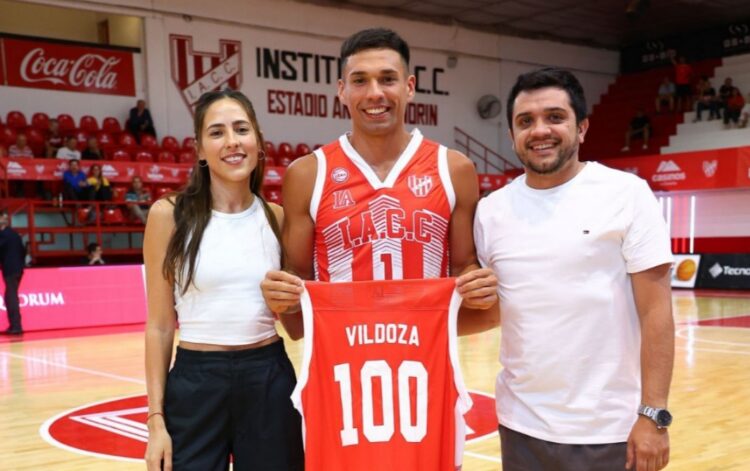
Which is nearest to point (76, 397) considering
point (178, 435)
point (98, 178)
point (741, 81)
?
point (178, 435)

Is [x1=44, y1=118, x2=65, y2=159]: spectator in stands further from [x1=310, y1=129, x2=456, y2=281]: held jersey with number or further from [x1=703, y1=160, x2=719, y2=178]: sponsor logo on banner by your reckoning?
[x1=703, y1=160, x2=719, y2=178]: sponsor logo on banner

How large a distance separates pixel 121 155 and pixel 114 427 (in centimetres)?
1074

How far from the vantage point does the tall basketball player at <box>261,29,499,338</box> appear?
2719mm

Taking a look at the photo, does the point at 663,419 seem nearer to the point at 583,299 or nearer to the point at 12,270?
the point at 583,299

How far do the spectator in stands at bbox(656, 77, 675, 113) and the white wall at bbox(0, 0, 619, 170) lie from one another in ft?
9.09

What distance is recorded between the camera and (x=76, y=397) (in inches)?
265

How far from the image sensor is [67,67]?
16.4 metres

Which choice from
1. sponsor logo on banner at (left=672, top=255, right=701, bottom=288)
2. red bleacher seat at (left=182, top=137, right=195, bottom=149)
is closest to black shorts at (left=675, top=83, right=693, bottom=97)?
sponsor logo on banner at (left=672, top=255, right=701, bottom=288)

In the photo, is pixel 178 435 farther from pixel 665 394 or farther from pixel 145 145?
pixel 145 145

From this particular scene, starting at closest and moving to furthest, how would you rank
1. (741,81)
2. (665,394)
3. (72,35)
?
(665,394) → (72,35) → (741,81)

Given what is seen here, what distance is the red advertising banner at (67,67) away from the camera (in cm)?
1576

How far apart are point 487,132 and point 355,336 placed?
20.5m

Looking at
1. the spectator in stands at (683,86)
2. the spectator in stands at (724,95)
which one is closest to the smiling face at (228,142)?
the spectator in stands at (724,95)

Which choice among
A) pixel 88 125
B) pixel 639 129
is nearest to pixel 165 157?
pixel 88 125
